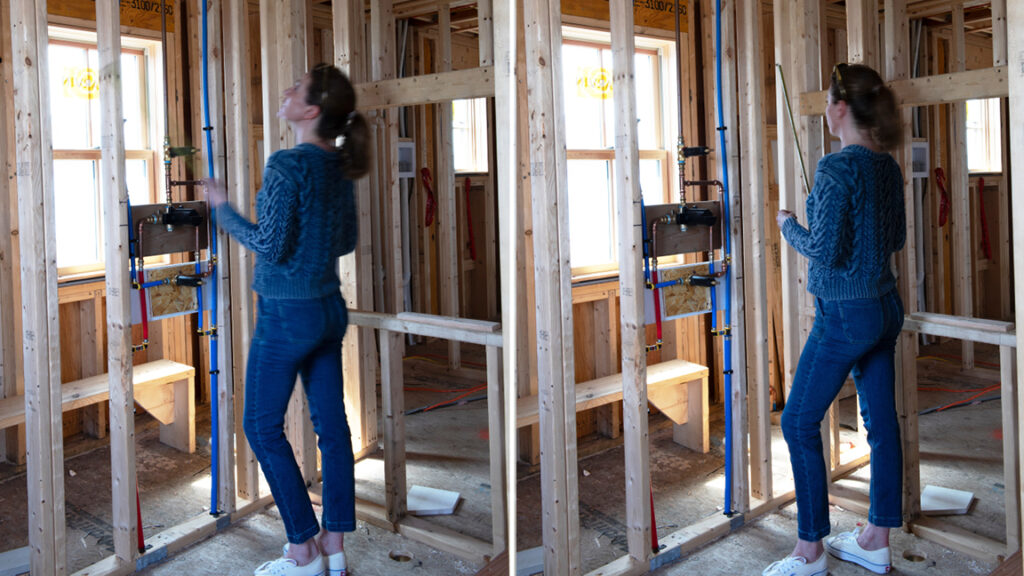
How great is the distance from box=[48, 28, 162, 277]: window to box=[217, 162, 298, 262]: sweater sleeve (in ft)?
7.74

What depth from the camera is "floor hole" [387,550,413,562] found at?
3.06 metres

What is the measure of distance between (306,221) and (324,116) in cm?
31

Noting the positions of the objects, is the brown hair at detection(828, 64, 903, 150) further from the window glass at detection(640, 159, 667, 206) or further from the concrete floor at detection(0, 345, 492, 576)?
the window glass at detection(640, 159, 667, 206)

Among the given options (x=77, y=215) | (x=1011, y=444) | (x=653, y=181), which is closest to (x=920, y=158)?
(x=653, y=181)

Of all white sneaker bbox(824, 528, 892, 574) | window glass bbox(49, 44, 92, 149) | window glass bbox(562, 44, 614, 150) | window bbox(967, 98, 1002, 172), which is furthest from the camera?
window bbox(967, 98, 1002, 172)

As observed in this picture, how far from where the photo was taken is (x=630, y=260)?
2713 millimetres

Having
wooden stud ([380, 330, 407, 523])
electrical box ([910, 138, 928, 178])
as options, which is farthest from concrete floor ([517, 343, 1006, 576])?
electrical box ([910, 138, 928, 178])

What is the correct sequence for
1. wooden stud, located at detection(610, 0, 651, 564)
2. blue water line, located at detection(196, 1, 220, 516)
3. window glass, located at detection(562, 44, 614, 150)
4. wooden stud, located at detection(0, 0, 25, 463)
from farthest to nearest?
1. window glass, located at detection(562, 44, 614, 150)
2. wooden stud, located at detection(0, 0, 25, 463)
3. blue water line, located at detection(196, 1, 220, 516)
4. wooden stud, located at detection(610, 0, 651, 564)

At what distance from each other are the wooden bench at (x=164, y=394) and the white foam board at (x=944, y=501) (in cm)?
318

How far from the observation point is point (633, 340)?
2.75m

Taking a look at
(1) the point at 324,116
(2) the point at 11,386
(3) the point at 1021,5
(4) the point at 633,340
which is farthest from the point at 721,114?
(2) the point at 11,386

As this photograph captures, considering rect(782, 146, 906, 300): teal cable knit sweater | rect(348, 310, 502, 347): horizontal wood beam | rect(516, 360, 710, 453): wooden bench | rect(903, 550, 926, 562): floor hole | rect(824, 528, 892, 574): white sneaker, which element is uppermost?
rect(782, 146, 906, 300): teal cable knit sweater

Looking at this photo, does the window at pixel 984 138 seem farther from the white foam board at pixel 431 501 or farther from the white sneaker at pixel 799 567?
the white foam board at pixel 431 501

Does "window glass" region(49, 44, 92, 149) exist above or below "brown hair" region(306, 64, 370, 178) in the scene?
above
